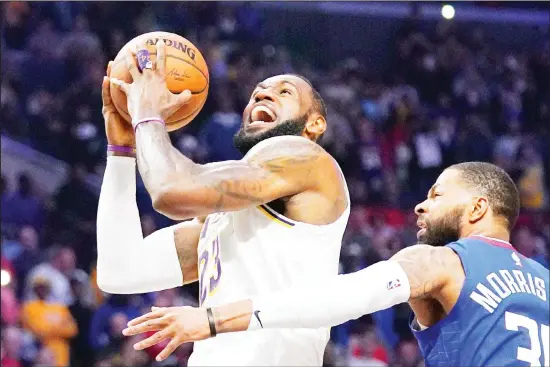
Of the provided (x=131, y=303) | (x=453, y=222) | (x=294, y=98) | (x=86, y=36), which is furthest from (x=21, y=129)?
(x=453, y=222)

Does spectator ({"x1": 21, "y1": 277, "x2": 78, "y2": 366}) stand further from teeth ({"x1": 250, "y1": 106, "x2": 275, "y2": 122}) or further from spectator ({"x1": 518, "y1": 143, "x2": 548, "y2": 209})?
spectator ({"x1": 518, "y1": 143, "x2": 548, "y2": 209})

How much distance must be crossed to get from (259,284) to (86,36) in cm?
823

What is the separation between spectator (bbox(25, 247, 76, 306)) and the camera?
26.7ft

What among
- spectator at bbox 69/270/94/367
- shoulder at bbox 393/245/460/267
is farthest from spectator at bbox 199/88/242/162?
shoulder at bbox 393/245/460/267

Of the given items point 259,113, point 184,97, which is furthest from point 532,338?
point 184,97

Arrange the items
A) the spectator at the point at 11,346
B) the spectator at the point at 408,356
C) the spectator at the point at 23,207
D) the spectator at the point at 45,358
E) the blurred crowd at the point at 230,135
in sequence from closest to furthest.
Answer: the spectator at the point at 11,346 → the spectator at the point at 45,358 → the blurred crowd at the point at 230,135 → the spectator at the point at 408,356 → the spectator at the point at 23,207

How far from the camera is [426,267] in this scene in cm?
301

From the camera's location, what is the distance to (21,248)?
8.73 m

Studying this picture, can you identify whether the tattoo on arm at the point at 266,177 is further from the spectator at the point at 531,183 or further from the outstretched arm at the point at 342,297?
the spectator at the point at 531,183

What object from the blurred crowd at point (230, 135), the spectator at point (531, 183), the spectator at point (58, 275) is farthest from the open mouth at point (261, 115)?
the spectator at point (531, 183)

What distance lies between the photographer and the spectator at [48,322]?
793 centimetres

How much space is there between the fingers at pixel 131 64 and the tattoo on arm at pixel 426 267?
1183 millimetres

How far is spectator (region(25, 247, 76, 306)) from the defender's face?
5.35m

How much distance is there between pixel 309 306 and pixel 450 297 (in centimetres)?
51
